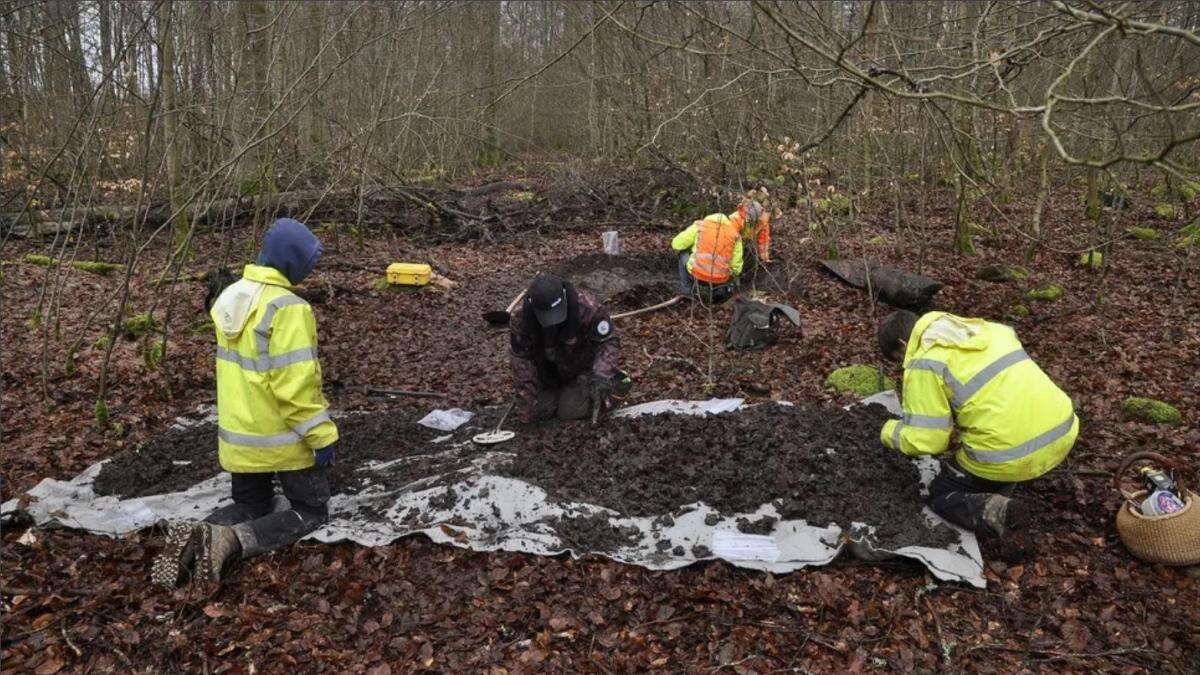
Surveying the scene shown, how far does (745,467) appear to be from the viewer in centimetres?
443

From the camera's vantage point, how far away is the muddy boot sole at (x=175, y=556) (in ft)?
11.8

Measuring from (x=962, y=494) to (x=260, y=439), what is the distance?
355 cm

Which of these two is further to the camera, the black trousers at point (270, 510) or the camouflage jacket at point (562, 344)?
the camouflage jacket at point (562, 344)

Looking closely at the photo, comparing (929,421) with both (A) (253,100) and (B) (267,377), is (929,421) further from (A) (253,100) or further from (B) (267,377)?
(A) (253,100)

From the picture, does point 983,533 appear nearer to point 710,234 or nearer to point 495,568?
point 495,568

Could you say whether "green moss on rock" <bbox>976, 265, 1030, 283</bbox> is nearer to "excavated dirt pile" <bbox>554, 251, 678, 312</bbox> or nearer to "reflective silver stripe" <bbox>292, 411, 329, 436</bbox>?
"excavated dirt pile" <bbox>554, 251, 678, 312</bbox>

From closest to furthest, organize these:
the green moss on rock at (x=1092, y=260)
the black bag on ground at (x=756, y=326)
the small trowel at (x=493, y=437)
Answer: the small trowel at (x=493, y=437) → the black bag on ground at (x=756, y=326) → the green moss on rock at (x=1092, y=260)

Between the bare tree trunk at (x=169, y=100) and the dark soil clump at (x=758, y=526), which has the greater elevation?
the bare tree trunk at (x=169, y=100)

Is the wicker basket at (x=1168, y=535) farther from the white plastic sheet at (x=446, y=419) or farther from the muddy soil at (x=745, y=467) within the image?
the white plastic sheet at (x=446, y=419)

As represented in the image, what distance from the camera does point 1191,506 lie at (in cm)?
347

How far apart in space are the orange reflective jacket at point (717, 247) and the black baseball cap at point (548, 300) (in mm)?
4079

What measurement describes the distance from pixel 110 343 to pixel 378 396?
1.95 m

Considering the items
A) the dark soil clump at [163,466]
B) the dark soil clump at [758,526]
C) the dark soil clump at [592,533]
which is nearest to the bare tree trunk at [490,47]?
the dark soil clump at [163,466]

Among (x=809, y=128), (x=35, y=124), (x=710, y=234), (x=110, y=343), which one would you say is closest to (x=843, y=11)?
(x=809, y=128)
